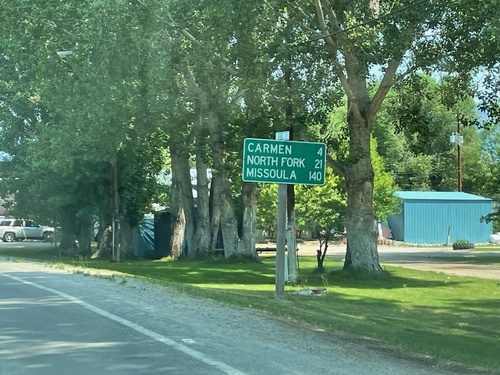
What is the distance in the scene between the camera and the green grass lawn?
12000 millimetres

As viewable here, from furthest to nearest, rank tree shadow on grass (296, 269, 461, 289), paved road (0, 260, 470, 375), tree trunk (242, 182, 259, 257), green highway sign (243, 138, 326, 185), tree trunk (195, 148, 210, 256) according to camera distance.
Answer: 1. tree trunk (195, 148, 210, 256)
2. tree trunk (242, 182, 259, 257)
3. tree shadow on grass (296, 269, 461, 289)
4. green highway sign (243, 138, 326, 185)
5. paved road (0, 260, 470, 375)

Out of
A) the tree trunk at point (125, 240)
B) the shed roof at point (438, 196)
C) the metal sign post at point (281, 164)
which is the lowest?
the tree trunk at point (125, 240)

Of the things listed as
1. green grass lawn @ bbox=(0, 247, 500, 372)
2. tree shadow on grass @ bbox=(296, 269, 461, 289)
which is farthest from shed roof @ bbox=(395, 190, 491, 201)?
tree shadow on grass @ bbox=(296, 269, 461, 289)

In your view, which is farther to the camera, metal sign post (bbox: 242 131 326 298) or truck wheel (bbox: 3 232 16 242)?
truck wheel (bbox: 3 232 16 242)

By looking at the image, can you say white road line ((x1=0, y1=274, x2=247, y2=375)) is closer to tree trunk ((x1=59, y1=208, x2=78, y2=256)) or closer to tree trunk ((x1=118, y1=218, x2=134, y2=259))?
tree trunk ((x1=59, y1=208, x2=78, y2=256))

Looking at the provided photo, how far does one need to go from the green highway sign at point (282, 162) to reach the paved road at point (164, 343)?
3016 millimetres

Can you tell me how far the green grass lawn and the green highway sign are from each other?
2710mm

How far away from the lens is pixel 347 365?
28.9ft

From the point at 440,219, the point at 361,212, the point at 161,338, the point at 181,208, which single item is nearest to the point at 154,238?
the point at 181,208

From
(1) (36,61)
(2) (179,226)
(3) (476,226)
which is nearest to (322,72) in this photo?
(1) (36,61)

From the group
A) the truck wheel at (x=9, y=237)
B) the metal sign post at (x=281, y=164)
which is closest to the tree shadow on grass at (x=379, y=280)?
the metal sign post at (x=281, y=164)

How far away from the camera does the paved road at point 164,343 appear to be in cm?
852

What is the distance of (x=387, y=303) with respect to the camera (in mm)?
19094

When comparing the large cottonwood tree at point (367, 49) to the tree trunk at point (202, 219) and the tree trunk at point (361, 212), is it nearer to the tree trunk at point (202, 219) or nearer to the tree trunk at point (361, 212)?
the tree trunk at point (361, 212)
